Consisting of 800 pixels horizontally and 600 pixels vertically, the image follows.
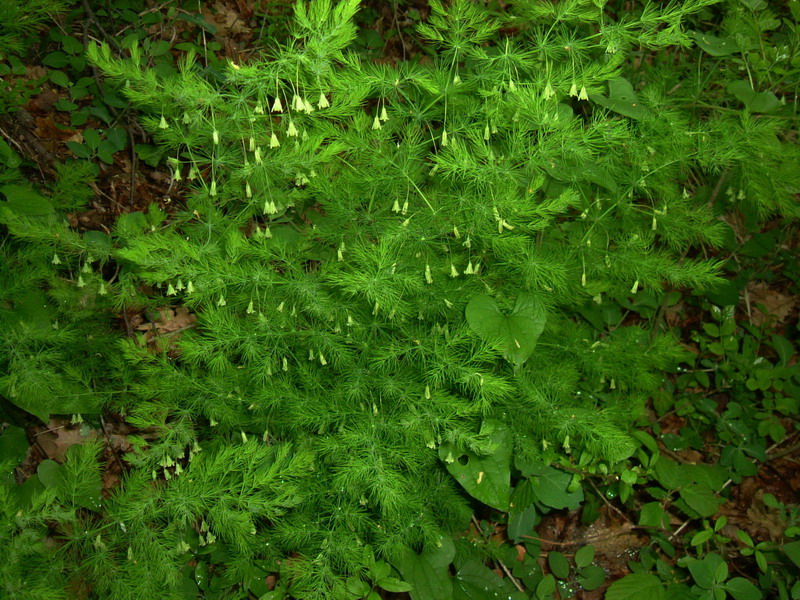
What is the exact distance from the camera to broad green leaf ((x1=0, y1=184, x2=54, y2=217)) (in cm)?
268

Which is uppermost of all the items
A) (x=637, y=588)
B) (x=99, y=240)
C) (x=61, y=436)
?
(x=99, y=240)

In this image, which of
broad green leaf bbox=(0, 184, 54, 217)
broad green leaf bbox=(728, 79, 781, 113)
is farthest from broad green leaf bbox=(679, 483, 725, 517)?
broad green leaf bbox=(0, 184, 54, 217)

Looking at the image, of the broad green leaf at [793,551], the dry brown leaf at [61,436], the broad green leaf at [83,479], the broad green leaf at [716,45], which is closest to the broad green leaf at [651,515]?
the broad green leaf at [793,551]

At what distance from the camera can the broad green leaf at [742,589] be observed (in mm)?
3018

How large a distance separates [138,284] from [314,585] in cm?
165

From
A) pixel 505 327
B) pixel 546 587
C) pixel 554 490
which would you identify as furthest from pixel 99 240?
pixel 546 587

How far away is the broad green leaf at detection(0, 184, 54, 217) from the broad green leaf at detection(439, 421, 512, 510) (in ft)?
6.71

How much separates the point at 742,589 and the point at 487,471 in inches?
59.2

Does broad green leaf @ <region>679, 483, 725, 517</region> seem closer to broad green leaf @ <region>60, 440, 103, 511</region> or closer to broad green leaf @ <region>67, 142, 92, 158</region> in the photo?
broad green leaf @ <region>60, 440, 103, 511</region>

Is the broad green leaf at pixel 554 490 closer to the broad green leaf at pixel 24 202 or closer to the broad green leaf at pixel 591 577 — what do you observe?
the broad green leaf at pixel 591 577

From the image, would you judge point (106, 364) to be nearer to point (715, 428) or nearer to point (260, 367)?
point (260, 367)

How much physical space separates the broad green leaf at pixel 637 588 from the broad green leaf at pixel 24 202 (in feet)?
10.7

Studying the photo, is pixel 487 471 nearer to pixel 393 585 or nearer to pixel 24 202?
pixel 393 585

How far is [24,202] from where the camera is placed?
2.70 meters
